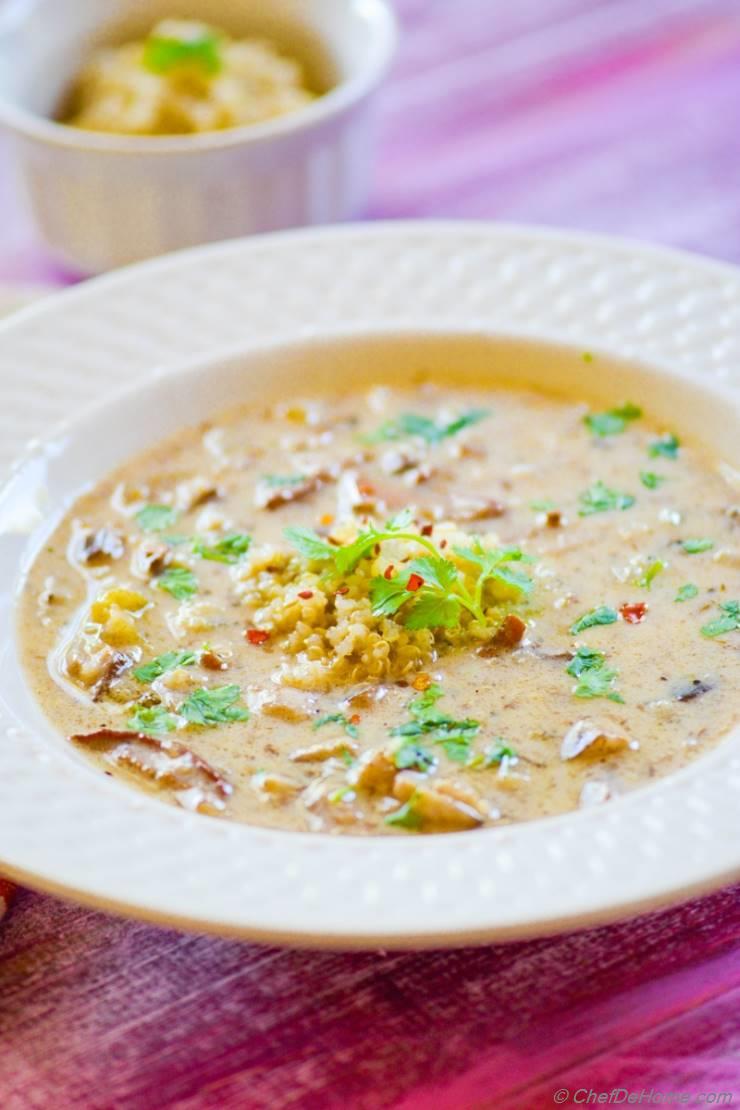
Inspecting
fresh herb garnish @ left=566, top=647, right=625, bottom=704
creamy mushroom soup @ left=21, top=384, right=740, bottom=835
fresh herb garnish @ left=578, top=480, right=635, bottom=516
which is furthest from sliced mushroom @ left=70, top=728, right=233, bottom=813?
fresh herb garnish @ left=578, top=480, right=635, bottom=516

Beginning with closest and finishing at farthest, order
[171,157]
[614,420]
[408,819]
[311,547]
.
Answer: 1. [408,819]
2. [311,547]
3. [614,420]
4. [171,157]

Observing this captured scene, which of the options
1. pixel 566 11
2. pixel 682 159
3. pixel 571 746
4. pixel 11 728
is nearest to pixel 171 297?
pixel 11 728

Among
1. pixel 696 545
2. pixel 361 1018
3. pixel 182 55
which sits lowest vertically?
pixel 361 1018

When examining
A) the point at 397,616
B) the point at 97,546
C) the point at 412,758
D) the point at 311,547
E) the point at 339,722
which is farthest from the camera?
the point at 97,546

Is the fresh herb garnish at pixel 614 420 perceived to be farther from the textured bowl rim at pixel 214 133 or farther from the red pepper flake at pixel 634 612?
the textured bowl rim at pixel 214 133

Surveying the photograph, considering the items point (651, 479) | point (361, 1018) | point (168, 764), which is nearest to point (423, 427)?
point (651, 479)

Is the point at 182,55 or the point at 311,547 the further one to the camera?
the point at 182,55

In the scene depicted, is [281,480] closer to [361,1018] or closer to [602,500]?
[602,500]

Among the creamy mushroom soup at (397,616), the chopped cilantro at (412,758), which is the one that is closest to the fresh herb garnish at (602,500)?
the creamy mushroom soup at (397,616)
